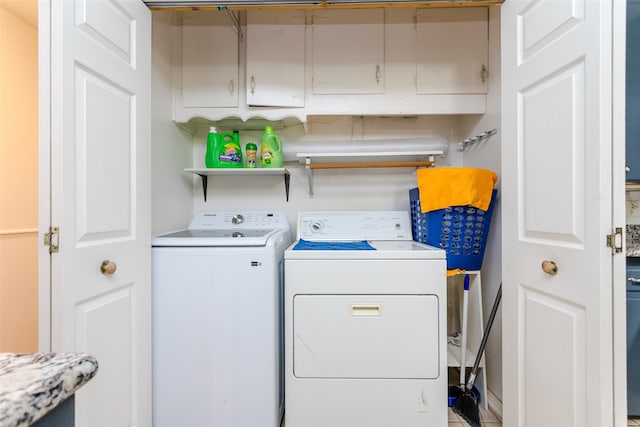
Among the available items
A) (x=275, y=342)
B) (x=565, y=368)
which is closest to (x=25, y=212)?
(x=275, y=342)

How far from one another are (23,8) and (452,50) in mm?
2632

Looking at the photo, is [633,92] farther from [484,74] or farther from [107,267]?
[107,267]

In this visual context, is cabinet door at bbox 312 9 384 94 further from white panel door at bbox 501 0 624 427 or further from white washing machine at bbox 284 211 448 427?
white washing machine at bbox 284 211 448 427

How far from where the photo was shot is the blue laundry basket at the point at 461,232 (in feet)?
5.29

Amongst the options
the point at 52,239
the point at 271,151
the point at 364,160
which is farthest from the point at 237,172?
the point at 52,239

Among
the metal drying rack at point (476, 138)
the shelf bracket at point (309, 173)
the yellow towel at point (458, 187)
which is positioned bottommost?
the yellow towel at point (458, 187)

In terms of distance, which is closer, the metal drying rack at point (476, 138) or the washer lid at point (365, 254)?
the washer lid at point (365, 254)

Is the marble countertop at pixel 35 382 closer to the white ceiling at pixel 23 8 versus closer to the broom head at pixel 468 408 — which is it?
the broom head at pixel 468 408

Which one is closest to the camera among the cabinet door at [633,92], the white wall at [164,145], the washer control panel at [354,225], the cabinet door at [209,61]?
the cabinet door at [633,92]

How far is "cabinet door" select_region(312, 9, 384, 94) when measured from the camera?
1898 millimetres

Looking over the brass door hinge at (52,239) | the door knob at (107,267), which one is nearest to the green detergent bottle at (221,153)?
the door knob at (107,267)

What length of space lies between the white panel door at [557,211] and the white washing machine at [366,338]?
315mm

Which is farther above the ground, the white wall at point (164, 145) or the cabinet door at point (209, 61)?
the cabinet door at point (209, 61)

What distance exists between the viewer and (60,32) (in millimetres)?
958
